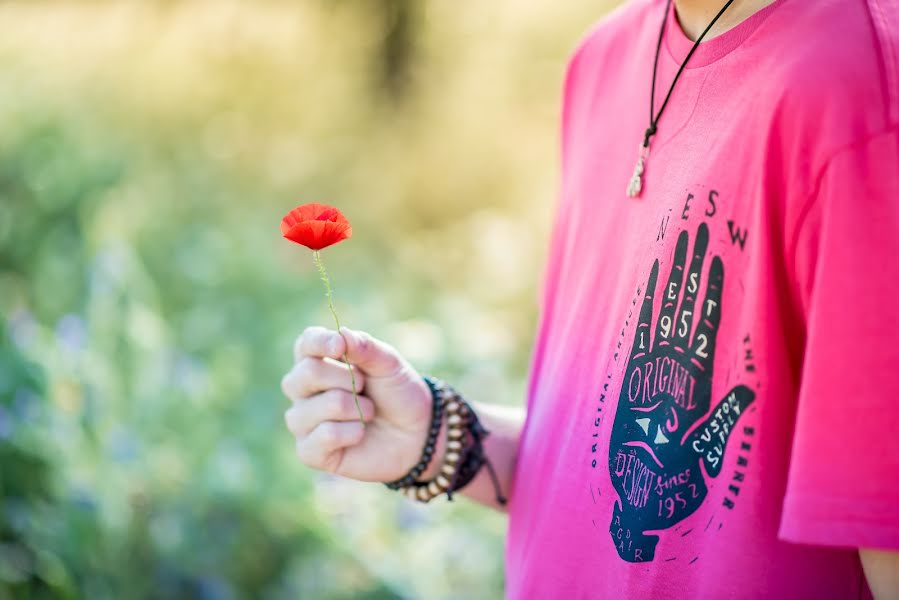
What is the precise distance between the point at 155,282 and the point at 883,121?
3.37 meters

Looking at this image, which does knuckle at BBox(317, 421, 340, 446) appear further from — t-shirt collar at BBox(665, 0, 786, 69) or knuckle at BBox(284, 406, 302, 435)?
t-shirt collar at BBox(665, 0, 786, 69)

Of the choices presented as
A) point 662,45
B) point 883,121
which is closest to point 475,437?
point 662,45

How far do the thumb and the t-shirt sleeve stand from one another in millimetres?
470

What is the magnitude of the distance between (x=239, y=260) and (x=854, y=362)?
330 cm

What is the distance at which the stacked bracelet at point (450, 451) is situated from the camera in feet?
3.44

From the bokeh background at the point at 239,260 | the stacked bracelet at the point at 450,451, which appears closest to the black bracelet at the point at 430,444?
the stacked bracelet at the point at 450,451

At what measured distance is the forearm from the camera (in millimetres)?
1093

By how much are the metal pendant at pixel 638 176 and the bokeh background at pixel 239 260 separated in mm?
1619

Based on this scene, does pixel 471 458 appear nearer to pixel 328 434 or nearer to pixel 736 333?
pixel 328 434

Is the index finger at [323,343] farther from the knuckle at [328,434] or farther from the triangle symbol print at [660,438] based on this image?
the triangle symbol print at [660,438]

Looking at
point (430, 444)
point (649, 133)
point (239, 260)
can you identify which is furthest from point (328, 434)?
point (239, 260)

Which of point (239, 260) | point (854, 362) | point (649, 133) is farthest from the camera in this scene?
point (239, 260)

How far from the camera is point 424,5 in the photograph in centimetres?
573

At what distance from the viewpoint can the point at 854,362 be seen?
2.00 ft
